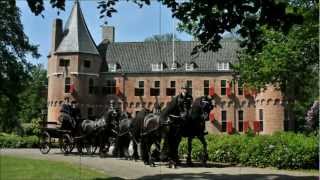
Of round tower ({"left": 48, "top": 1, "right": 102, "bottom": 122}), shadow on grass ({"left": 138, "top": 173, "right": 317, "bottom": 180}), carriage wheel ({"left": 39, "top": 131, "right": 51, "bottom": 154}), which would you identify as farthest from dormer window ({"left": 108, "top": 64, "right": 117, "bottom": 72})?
shadow on grass ({"left": 138, "top": 173, "right": 317, "bottom": 180})

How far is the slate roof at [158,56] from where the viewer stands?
60906 mm

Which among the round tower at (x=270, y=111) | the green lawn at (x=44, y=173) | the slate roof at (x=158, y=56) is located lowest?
the green lawn at (x=44, y=173)

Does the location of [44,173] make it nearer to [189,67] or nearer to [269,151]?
[269,151]

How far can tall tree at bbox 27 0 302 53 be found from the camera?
9.45 meters

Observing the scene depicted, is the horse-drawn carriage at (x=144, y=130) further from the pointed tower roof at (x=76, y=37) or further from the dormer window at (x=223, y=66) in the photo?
the dormer window at (x=223, y=66)

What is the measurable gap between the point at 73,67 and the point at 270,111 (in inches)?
847

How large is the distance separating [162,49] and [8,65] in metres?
26.7

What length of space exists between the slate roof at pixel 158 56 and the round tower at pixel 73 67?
3.30m

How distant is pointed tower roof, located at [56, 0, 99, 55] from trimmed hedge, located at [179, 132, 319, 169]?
43200mm

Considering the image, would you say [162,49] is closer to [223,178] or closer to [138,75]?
[138,75]

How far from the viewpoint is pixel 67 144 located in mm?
22375

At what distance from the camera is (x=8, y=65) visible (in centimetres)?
3916

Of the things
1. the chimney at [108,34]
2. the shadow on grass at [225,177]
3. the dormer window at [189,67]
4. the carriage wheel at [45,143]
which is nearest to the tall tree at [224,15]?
the shadow on grass at [225,177]

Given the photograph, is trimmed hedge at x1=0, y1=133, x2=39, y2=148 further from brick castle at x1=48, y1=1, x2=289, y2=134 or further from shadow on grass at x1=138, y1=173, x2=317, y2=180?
brick castle at x1=48, y1=1, x2=289, y2=134
